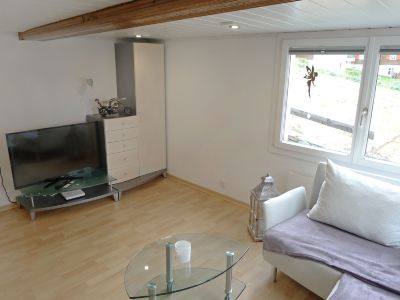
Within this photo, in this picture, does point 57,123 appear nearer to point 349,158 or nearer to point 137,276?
point 137,276

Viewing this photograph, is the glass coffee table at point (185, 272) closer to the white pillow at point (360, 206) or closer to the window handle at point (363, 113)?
the white pillow at point (360, 206)

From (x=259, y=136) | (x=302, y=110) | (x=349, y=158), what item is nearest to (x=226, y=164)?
(x=259, y=136)

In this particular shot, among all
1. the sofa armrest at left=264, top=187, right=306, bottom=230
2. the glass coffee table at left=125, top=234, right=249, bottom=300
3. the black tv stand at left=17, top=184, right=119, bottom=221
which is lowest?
the black tv stand at left=17, top=184, right=119, bottom=221

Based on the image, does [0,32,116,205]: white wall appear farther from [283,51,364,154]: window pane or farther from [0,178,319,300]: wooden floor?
[283,51,364,154]: window pane

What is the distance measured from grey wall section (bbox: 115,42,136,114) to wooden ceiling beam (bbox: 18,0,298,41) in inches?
66.7

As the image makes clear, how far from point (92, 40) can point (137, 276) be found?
3.06 meters

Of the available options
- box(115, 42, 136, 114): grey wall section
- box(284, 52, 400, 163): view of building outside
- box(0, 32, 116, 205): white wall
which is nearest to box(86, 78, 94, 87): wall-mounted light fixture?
box(0, 32, 116, 205): white wall

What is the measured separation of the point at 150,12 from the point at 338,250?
1.96 metres

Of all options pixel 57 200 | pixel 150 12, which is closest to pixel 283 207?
pixel 150 12

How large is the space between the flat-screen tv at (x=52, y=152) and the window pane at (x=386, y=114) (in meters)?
3.07

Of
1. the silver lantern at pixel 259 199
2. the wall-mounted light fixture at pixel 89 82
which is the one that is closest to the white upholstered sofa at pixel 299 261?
the silver lantern at pixel 259 199

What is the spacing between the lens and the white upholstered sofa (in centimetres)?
208

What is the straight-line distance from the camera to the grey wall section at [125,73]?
4016mm

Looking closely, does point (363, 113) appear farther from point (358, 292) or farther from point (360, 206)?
point (358, 292)
